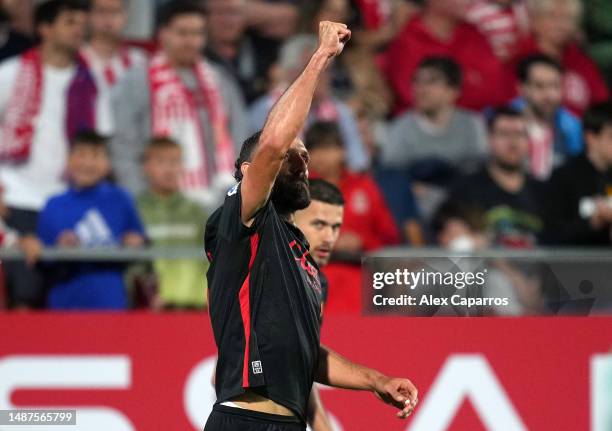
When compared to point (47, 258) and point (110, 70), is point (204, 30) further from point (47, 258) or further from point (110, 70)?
point (47, 258)

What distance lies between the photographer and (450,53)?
10102mm

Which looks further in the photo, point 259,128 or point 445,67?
point 445,67

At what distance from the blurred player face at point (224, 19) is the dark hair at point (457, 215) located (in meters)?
2.26

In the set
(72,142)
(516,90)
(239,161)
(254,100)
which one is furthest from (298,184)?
(516,90)

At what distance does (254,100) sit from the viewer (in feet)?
31.4

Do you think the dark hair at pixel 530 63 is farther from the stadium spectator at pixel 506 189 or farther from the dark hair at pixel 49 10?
the dark hair at pixel 49 10

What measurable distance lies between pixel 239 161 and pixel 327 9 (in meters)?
5.17

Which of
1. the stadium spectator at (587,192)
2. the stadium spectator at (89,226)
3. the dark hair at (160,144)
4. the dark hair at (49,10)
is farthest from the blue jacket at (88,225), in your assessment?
the stadium spectator at (587,192)

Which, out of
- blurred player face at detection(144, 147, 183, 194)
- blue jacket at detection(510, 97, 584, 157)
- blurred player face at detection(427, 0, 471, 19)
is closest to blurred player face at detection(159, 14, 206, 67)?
blurred player face at detection(144, 147, 183, 194)

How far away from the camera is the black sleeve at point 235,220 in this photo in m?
4.52

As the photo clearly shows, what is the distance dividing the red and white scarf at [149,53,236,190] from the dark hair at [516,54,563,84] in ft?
8.89

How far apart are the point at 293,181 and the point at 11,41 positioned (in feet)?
16.7

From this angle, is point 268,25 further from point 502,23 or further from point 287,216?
point 287,216

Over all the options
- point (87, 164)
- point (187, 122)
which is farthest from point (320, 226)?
point (187, 122)
